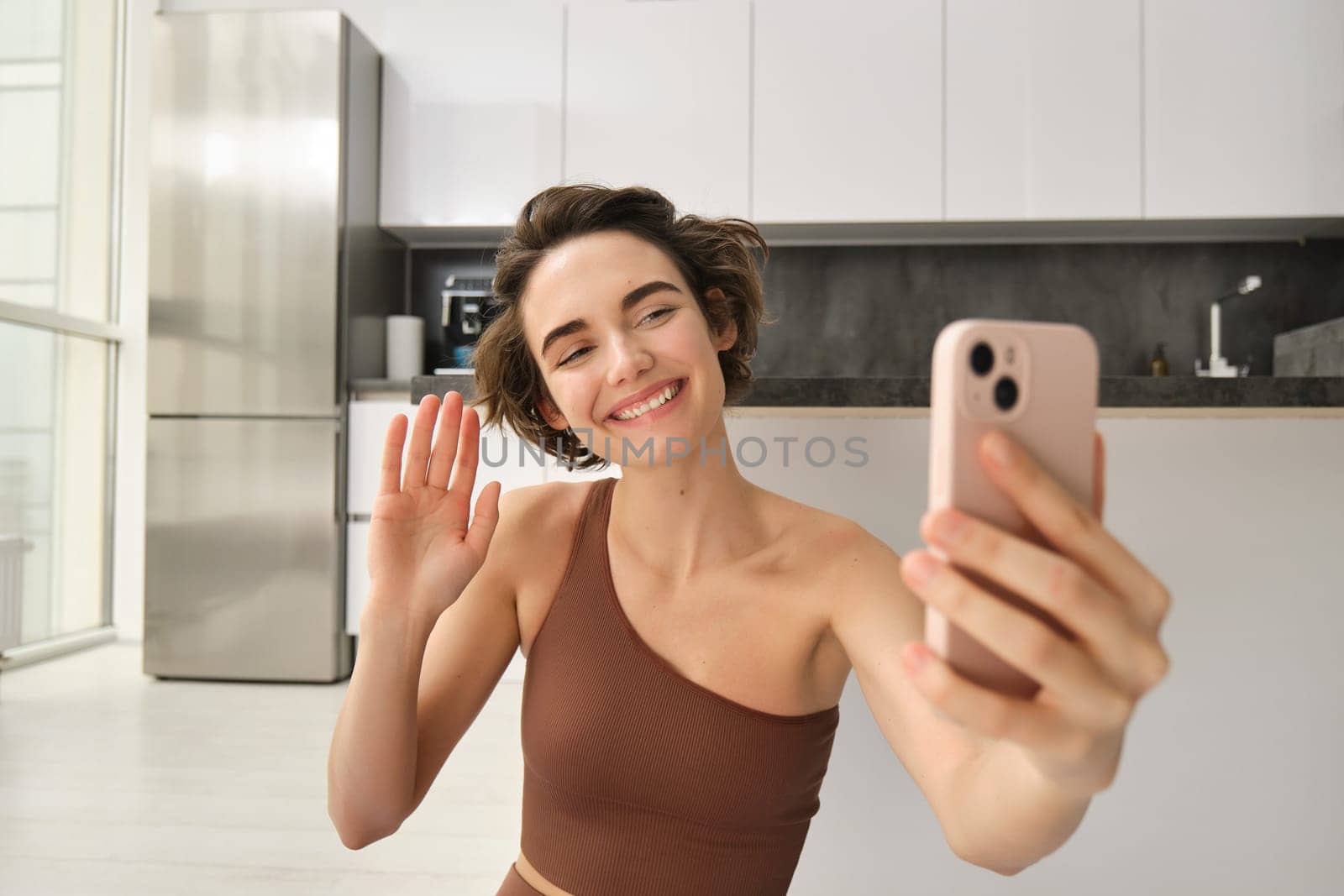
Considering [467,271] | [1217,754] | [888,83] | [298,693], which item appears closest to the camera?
[1217,754]

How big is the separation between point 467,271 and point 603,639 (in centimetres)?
314

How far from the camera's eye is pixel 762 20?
332 cm

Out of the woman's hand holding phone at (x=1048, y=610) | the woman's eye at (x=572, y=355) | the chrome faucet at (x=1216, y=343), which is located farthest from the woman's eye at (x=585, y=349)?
the chrome faucet at (x=1216, y=343)

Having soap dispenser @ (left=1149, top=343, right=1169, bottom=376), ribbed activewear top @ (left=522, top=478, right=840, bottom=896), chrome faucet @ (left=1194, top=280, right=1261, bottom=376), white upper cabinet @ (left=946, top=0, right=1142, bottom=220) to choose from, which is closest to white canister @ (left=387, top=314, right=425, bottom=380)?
white upper cabinet @ (left=946, top=0, right=1142, bottom=220)

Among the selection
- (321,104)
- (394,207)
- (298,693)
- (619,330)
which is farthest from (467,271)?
(619,330)

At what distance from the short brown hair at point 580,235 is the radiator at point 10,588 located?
293cm

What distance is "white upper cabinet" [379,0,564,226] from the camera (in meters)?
3.39

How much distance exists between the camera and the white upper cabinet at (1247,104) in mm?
3109

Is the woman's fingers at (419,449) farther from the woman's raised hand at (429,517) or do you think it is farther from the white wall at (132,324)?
the white wall at (132,324)

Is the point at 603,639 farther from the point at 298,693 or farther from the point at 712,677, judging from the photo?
the point at 298,693

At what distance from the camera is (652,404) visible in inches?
37.0

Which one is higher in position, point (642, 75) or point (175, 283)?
point (642, 75)

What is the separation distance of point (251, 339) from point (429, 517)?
273 centimetres

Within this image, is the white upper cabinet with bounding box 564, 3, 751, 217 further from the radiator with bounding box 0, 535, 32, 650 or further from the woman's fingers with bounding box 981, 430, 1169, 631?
the woman's fingers with bounding box 981, 430, 1169, 631
